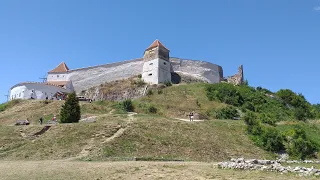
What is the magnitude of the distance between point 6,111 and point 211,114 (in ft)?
83.5

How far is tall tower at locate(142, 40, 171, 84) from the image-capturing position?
52312mm

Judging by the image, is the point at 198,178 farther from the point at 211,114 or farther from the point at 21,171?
the point at 211,114

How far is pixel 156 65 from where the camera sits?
2072 inches

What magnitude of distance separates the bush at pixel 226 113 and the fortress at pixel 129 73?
14.5 m

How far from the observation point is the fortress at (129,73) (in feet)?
170

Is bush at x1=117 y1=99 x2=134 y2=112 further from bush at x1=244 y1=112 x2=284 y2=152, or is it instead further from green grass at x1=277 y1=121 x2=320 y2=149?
green grass at x1=277 y1=121 x2=320 y2=149

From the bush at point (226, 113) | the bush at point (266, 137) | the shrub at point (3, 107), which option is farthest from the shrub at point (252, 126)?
the shrub at point (3, 107)

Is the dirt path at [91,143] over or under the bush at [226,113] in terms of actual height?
under

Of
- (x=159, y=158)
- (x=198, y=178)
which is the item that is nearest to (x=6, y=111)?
(x=159, y=158)

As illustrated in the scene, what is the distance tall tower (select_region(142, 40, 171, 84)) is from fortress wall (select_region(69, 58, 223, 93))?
2.93 m

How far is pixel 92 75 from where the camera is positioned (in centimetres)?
5975

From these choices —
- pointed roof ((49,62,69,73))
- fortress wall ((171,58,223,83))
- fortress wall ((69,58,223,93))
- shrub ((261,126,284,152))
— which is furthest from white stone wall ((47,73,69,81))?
shrub ((261,126,284,152))

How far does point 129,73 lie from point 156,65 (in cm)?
681

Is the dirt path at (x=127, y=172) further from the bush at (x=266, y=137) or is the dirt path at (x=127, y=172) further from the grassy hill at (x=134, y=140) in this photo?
the bush at (x=266, y=137)
